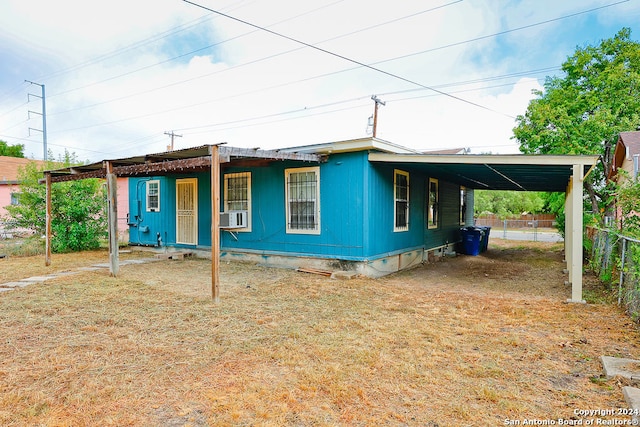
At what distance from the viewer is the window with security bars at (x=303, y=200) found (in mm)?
7957

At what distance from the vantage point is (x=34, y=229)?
11.8 m

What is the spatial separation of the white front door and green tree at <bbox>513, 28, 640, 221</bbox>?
12.1 m

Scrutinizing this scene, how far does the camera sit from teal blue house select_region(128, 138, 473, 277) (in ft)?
24.4

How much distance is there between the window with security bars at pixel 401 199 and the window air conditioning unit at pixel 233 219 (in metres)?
3.66

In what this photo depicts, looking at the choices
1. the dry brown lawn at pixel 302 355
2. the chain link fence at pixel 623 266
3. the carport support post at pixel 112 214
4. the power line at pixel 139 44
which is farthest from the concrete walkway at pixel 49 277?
the chain link fence at pixel 623 266

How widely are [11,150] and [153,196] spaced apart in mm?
34065

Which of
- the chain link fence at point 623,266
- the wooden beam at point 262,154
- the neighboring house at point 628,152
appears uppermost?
the neighboring house at point 628,152

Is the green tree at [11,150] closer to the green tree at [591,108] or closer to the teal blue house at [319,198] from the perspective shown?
the teal blue house at [319,198]

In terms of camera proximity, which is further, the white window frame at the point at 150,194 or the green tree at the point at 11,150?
the green tree at the point at 11,150

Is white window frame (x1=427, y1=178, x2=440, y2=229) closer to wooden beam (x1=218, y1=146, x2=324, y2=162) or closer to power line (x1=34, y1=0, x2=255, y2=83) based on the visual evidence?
wooden beam (x1=218, y1=146, x2=324, y2=162)

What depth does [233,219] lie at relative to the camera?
8.75 meters

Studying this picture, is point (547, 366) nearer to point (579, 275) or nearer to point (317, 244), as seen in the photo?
point (579, 275)

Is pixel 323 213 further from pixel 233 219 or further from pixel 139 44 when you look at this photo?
pixel 139 44

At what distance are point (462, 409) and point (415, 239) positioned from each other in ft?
23.6
